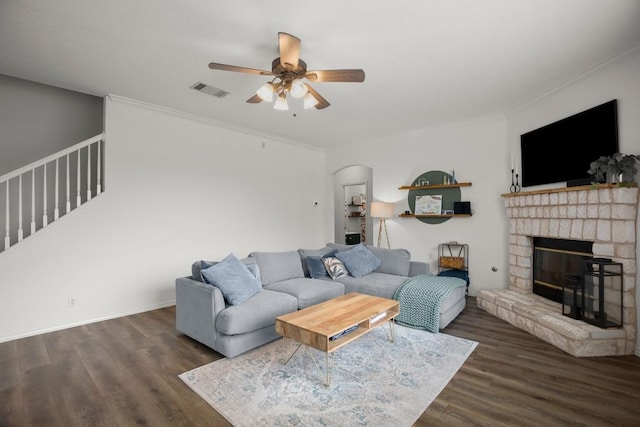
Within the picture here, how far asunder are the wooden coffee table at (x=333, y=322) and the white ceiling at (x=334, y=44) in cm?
246

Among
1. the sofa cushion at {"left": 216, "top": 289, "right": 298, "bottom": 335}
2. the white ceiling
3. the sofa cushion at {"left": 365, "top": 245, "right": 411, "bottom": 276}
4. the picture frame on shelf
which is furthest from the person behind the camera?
the picture frame on shelf

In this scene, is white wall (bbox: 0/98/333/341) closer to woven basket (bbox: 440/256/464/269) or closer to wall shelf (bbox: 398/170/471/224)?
wall shelf (bbox: 398/170/471/224)

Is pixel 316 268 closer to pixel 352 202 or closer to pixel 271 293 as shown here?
pixel 271 293

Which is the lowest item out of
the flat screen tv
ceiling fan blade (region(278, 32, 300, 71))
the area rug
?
the area rug

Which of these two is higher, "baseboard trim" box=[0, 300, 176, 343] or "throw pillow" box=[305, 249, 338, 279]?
"throw pillow" box=[305, 249, 338, 279]

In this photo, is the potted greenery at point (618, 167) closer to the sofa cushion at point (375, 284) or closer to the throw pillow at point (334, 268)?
→ the sofa cushion at point (375, 284)

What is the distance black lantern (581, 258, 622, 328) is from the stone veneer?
0.06m

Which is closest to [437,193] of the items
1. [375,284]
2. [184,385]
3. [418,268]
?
[418,268]

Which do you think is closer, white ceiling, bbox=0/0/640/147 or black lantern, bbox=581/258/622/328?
white ceiling, bbox=0/0/640/147

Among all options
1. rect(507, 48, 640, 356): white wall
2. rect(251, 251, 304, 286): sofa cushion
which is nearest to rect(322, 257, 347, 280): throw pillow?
rect(251, 251, 304, 286): sofa cushion

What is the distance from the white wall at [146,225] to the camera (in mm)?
3428

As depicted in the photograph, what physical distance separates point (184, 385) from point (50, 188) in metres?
3.49

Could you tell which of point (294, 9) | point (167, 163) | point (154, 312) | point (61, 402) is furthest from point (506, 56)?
point (154, 312)

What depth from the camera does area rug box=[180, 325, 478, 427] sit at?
1.96 m
